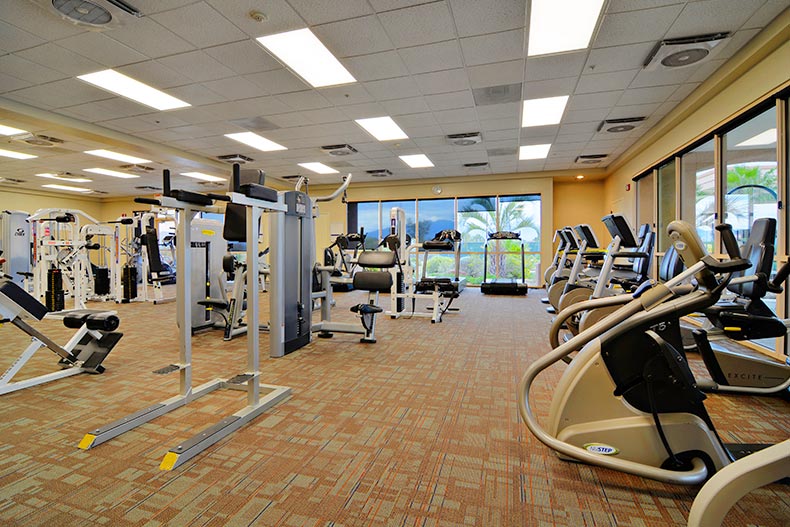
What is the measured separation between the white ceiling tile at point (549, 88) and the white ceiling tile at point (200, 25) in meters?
3.48

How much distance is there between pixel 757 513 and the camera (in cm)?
143

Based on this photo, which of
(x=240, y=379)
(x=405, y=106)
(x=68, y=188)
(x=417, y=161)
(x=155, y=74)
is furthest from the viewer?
(x=68, y=188)

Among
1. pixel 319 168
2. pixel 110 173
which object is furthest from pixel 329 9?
pixel 110 173

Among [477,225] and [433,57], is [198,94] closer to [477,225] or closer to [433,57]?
[433,57]

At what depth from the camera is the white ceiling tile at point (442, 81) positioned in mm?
4492

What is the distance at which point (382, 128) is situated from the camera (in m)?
6.49

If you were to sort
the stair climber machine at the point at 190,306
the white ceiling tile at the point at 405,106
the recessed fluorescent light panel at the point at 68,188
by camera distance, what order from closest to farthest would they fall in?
the stair climber machine at the point at 190,306
the white ceiling tile at the point at 405,106
the recessed fluorescent light panel at the point at 68,188

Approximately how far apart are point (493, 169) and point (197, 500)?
377 inches

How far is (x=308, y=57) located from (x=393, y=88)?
1.22 meters

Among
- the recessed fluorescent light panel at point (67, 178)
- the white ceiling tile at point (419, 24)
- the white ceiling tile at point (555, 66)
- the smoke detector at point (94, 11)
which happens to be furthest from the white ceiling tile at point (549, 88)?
the recessed fluorescent light panel at point (67, 178)

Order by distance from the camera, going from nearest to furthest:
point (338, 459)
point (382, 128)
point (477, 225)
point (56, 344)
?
point (338, 459)
point (56, 344)
point (382, 128)
point (477, 225)

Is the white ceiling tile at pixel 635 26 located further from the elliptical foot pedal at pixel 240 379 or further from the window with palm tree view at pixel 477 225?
the window with palm tree view at pixel 477 225

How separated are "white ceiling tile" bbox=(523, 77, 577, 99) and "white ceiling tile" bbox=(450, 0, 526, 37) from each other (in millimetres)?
1438

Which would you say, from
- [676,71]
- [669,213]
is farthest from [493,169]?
[676,71]
